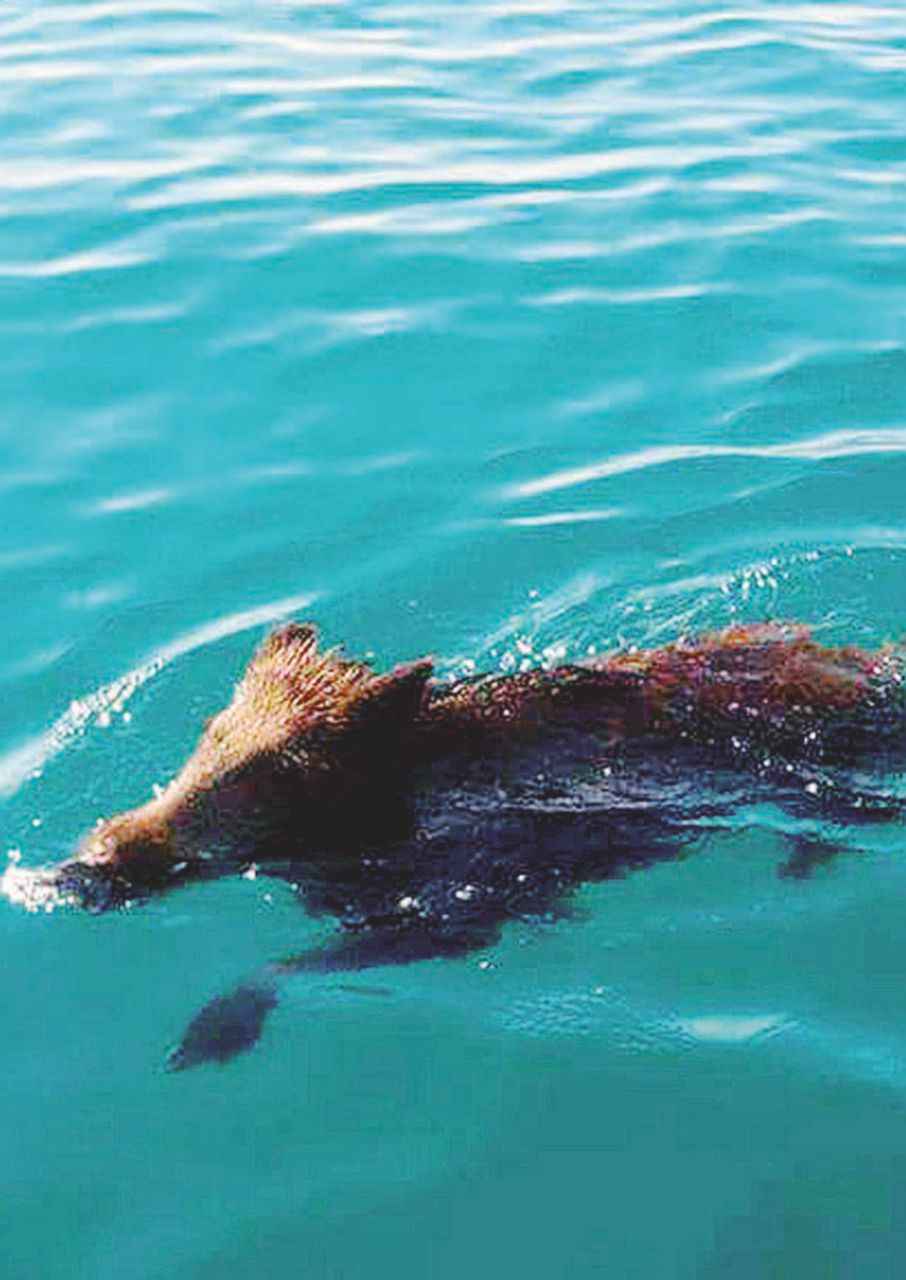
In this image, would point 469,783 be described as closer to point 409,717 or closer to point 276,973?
point 409,717

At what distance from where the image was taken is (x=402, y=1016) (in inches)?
234

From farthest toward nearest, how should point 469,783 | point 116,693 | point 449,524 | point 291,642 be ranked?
point 449,524
point 116,693
point 469,783
point 291,642

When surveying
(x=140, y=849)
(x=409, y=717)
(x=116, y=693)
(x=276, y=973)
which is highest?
(x=409, y=717)

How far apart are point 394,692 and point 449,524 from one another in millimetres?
3483

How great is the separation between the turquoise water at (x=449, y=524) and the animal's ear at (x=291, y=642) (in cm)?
89

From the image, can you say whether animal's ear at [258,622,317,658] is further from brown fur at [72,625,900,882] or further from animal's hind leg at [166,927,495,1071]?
animal's hind leg at [166,927,495,1071]

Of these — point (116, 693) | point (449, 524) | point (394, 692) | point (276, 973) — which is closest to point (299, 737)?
point (394, 692)

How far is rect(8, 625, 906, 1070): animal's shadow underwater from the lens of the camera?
5664 millimetres

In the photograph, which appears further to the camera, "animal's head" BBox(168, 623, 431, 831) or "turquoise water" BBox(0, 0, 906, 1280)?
"animal's head" BBox(168, 623, 431, 831)

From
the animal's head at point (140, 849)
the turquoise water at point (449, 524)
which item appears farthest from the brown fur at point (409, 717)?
the turquoise water at point (449, 524)

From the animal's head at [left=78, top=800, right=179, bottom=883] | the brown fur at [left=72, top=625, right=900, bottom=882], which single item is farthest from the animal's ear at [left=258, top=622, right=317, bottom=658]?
the animal's head at [left=78, top=800, right=179, bottom=883]

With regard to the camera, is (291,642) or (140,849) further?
(291,642)

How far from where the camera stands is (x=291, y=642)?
5.98m

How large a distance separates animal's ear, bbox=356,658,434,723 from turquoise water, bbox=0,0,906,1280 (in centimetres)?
92
